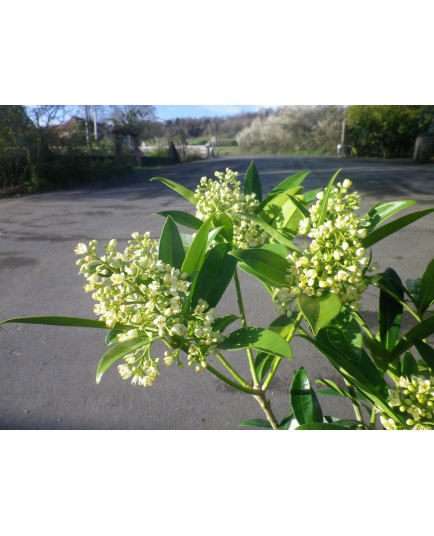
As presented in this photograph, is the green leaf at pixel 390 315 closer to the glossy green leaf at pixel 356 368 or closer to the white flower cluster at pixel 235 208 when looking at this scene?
the glossy green leaf at pixel 356 368

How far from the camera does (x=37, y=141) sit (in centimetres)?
236

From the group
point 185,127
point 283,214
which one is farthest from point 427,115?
point 283,214

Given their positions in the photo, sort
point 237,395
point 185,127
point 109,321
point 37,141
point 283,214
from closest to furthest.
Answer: point 109,321, point 283,214, point 237,395, point 185,127, point 37,141

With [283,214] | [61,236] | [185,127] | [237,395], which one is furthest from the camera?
[61,236]

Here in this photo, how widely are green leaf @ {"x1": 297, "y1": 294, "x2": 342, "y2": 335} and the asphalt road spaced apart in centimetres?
109

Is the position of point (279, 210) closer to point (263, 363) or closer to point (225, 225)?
point (225, 225)

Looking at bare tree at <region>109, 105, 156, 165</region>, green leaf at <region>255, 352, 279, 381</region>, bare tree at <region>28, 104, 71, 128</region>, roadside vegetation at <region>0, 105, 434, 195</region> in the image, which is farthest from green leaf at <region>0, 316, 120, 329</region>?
bare tree at <region>109, 105, 156, 165</region>

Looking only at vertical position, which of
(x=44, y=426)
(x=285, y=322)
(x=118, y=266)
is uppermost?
(x=118, y=266)

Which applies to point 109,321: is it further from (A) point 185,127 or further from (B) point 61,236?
(B) point 61,236

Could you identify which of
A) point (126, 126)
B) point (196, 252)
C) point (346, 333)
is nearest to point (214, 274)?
point (196, 252)

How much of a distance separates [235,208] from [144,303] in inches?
7.0

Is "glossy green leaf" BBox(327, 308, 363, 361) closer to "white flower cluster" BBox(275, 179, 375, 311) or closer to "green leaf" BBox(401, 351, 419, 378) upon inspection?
"white flower cluster" BBox(275, 179, 375, 311)

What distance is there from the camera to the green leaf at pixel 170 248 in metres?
0.44
